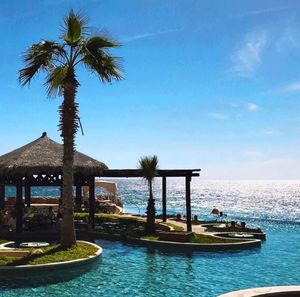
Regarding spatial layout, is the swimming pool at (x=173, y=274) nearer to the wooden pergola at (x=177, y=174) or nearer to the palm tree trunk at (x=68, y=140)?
the palm tree trunk at (x=68, y=140)

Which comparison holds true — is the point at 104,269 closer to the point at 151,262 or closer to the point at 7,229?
the point at 151,262

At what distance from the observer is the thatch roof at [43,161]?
79.5 feet

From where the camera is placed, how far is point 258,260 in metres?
19.6

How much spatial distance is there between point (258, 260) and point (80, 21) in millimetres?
13840

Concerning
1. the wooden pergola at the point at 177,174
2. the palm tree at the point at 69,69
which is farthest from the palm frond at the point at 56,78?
the wooden pergola at the point at 177,174

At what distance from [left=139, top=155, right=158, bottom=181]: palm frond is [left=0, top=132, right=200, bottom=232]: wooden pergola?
0.79m

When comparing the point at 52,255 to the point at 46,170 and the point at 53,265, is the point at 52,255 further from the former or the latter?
the point at 46,170

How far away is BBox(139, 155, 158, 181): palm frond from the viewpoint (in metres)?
26.7

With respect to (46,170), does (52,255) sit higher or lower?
lower

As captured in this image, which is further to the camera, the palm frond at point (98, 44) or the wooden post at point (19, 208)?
the wooden post at point (19, 208)

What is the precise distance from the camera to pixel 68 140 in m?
20.5

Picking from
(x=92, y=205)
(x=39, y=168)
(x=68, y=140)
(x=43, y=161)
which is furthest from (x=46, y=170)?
(x=68, y=140)

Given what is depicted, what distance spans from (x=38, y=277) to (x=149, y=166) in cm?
1233

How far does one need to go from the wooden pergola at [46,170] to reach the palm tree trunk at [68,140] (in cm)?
478
